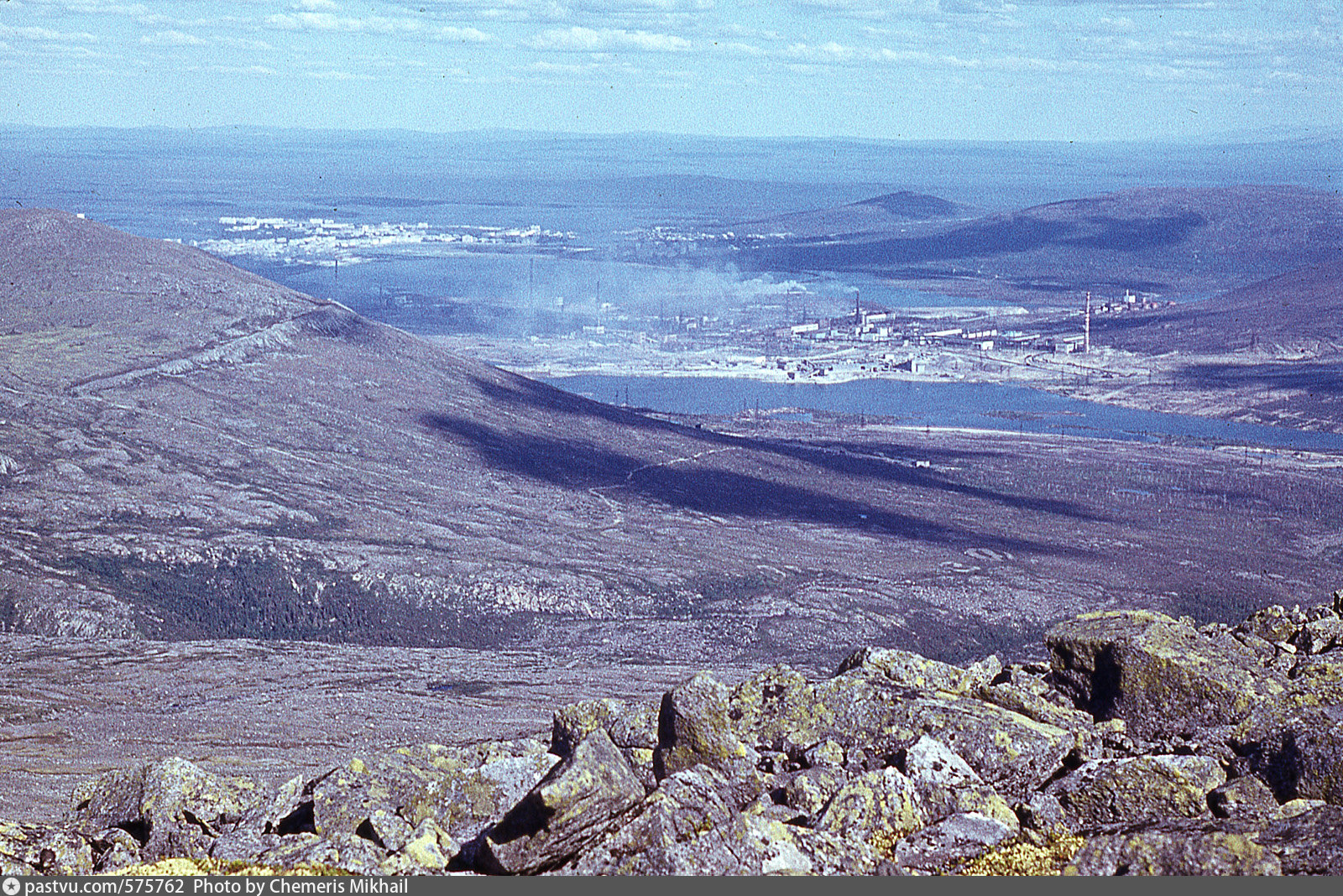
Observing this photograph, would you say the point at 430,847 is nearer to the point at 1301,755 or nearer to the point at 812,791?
the point at 812,791

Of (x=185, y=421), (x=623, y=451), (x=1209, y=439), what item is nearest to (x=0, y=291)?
(x=185, y=421)

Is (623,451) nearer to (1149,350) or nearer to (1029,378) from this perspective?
(1029,378)

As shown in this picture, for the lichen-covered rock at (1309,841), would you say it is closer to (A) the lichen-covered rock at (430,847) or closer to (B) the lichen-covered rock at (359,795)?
(A) the lichen-covered rock at (430,847)

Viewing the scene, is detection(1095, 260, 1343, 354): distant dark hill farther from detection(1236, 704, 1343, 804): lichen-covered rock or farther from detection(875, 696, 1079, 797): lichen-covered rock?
detection(875, 696, 1079, 797): lichen-covered rock

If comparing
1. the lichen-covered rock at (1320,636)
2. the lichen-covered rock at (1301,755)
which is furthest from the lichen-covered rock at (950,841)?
the lichen-covered rock at (1320,636)

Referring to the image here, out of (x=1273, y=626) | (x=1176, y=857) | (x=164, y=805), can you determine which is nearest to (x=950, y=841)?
(x=1176, y=857)

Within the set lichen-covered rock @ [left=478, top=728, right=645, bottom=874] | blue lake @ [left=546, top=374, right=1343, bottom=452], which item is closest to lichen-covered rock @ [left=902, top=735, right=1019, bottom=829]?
lichen-covered rock @ [left=478, top=728, right=645, bottom=874]
